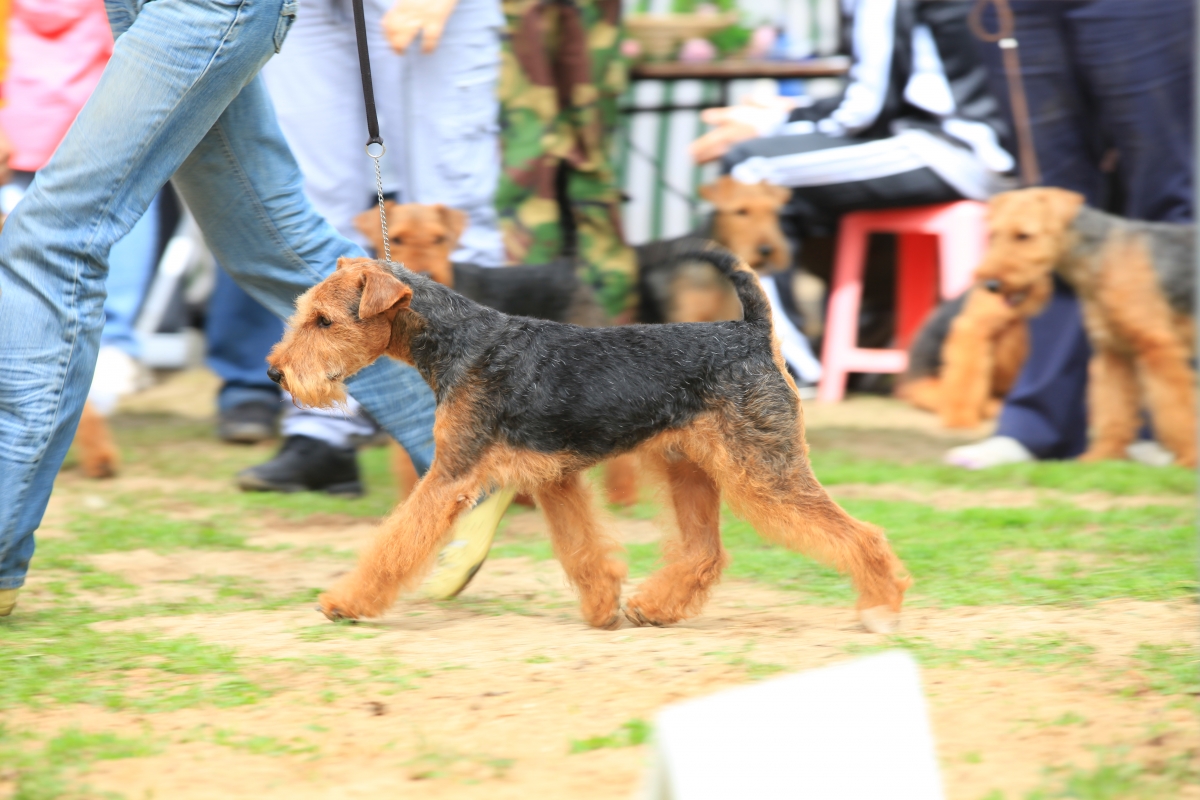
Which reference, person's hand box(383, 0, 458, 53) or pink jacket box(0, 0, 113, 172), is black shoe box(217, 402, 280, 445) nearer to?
pink jacket box(0, 0, 113, 172)

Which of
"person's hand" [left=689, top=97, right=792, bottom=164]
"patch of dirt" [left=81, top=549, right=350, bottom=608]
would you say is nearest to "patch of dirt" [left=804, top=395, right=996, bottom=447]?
"person's hand" [left=689, top=97, right=792, bottom=164]

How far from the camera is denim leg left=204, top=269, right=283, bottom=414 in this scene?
6355 millimetres

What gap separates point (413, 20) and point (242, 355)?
8.09ft

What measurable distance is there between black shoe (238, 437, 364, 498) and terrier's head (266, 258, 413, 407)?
1.99 m

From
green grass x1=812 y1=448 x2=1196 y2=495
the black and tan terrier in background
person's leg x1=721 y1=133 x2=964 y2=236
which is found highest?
person's leg x1=721 y1=133 x2=964 y2=236

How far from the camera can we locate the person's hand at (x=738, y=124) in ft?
24.2

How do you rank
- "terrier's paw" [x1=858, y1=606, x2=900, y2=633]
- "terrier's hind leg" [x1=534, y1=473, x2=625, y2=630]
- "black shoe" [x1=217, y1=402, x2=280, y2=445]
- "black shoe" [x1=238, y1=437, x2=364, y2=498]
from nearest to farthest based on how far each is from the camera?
1. "terrier's paw" [x1=858, y1=606, x2=900, y2=633]
2. "terrier's hind leg" [x1=534, y1=473, x2=625, y2=630]
3. "black shoe" [x1=238, y1=437, x2=364, y2=498]
4. "black shoe" [x1=217, y1=402, x2=280, y2=445]

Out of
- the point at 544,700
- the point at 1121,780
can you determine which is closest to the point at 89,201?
the point at 544,700

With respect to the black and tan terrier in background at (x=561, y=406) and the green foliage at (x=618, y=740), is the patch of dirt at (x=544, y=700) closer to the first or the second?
the green foliage at (x=618, y=740)

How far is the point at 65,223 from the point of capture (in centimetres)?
298

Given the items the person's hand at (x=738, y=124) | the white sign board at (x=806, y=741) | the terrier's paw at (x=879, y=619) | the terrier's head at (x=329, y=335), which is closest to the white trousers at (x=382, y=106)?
the terrier's head at (x=329, y=335)

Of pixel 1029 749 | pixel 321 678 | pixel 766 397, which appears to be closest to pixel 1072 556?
pixel 766 397

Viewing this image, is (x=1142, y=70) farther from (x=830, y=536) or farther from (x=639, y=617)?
(x=639, y=617)

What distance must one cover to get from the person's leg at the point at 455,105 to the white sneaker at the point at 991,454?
102 inches
